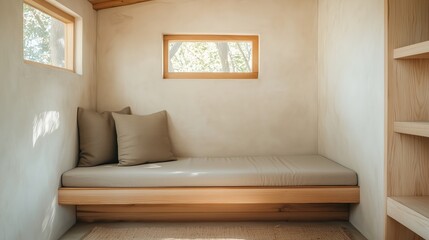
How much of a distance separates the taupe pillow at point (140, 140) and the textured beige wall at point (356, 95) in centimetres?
173

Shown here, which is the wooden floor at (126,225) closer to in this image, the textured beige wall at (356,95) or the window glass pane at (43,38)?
the textured beige wall at (356,95)

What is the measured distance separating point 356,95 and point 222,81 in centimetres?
145

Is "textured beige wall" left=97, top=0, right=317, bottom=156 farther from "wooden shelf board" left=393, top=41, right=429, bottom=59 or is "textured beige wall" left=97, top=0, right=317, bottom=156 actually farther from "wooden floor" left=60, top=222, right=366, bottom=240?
"wooden shelf board" left=393, top=41, right=429, bottom=59

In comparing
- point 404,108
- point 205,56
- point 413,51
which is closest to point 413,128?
point 404,108

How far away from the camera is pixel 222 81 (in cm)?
367

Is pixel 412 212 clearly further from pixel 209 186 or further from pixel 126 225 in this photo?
pixel 126 225

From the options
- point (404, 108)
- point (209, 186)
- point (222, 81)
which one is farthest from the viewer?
point (222, 81)

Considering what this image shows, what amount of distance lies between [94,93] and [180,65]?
1.01 metres

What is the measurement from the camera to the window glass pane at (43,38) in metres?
2.42

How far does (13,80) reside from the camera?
210 cm

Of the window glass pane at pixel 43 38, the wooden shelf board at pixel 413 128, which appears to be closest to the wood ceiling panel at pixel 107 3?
the window glass pane at pixel 43 38

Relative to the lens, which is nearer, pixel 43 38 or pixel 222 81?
pixel 43 38

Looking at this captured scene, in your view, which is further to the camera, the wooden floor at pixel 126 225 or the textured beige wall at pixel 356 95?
the wooden floor at pixel 126 225

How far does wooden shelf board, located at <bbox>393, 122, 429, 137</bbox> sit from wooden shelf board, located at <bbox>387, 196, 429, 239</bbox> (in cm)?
39
